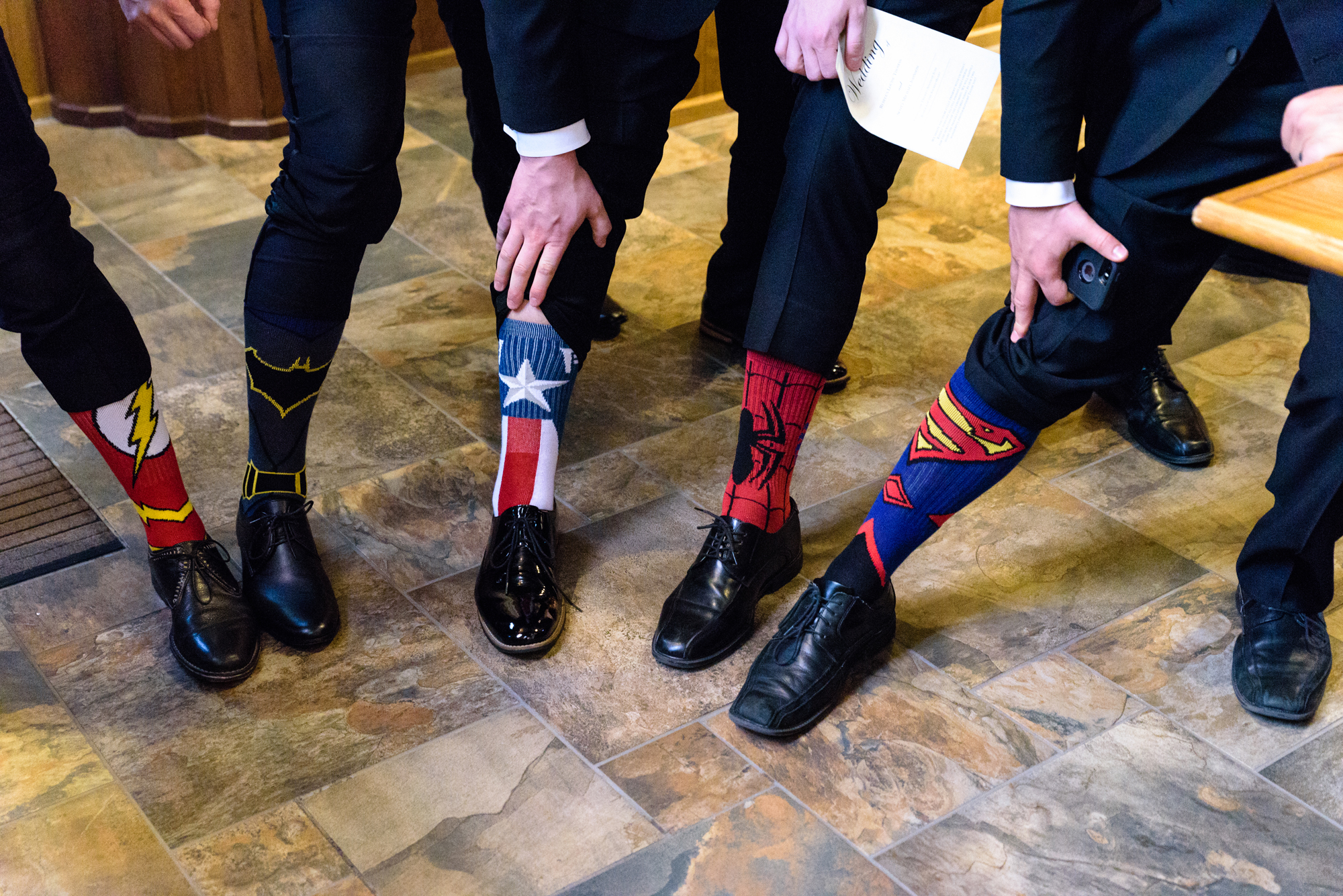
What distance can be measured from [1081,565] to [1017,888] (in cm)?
57

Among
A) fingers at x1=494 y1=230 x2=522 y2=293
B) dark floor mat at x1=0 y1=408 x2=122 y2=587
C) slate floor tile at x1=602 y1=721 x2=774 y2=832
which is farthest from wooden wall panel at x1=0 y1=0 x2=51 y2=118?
slate floor tile at x1=602 y1=721 x2=774 y2=832

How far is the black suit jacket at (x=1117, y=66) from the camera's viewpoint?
105 centimetres

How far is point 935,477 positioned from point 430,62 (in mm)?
2451

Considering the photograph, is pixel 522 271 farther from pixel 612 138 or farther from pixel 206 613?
pixel 206 613

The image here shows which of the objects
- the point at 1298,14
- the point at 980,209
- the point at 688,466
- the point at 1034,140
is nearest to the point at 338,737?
the point at 688,466

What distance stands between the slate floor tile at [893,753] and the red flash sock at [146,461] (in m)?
0.68

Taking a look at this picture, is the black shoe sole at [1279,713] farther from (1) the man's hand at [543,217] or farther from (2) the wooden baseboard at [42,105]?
(2) the wooden baseboard at [42,105]

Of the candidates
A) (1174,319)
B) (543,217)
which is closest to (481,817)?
(543,217)

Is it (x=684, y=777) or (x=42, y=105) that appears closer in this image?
(x=684, y=777)

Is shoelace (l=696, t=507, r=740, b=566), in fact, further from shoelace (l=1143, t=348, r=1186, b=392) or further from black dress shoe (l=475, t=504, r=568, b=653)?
shoelace (l=1143, t=348, r=1186, b=392)

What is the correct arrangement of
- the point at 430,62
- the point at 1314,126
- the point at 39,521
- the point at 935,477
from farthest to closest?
the point at 430,62
the point at 39,521
the point at 935,477
the point at 1314,126

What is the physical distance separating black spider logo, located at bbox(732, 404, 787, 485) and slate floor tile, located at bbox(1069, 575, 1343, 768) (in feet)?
1.44

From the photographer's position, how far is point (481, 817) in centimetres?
121

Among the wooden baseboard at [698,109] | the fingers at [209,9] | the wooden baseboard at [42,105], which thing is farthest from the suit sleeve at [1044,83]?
the wooden baseboard at [42,105]
